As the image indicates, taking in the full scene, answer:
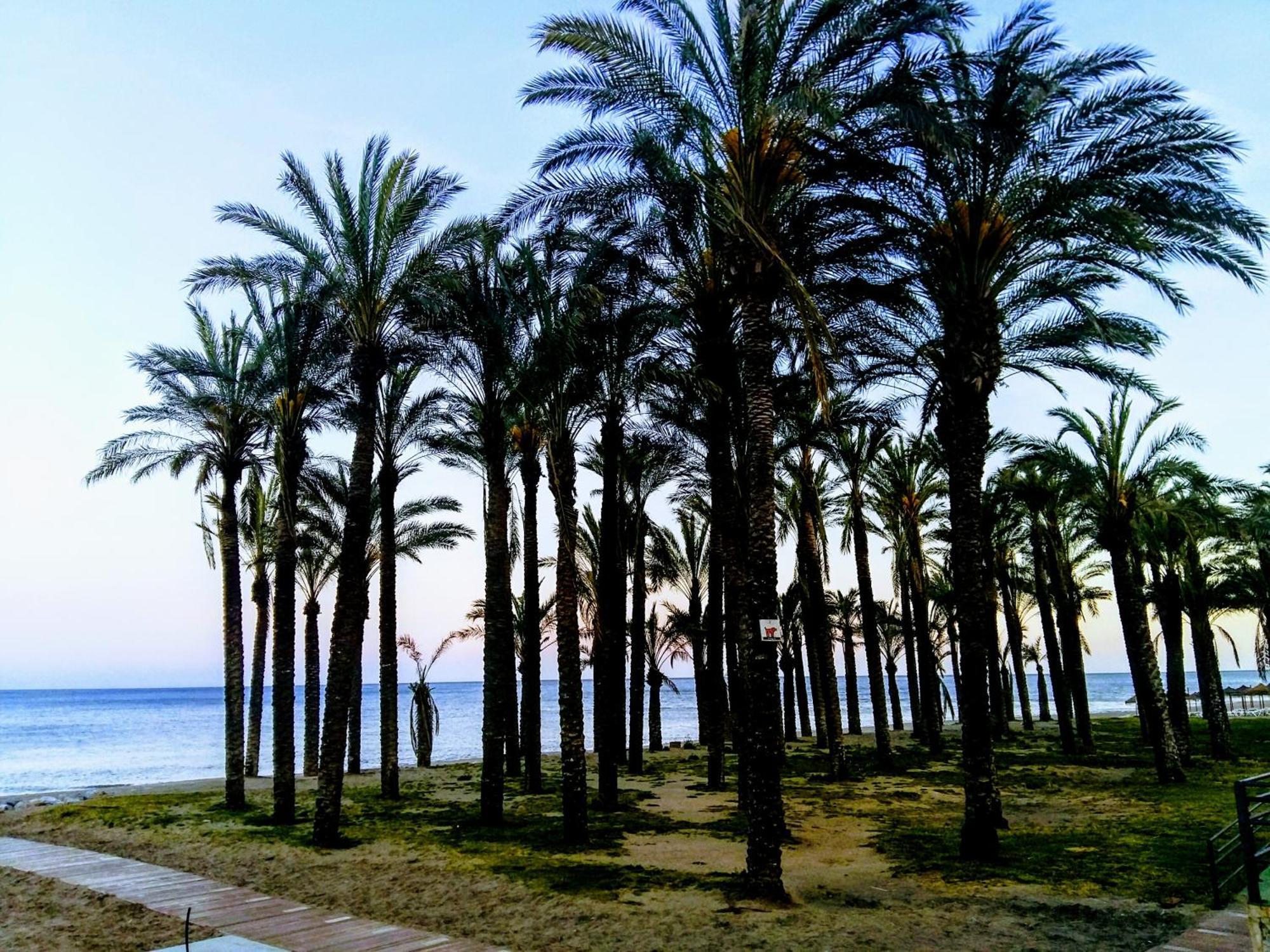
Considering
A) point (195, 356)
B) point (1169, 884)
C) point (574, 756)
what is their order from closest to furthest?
point (1169, 884) → point (574, 756) → point (195, 356)

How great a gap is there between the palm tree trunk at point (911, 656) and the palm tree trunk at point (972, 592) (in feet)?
61.5

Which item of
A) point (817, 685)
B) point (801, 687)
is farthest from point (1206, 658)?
point (801, 687)

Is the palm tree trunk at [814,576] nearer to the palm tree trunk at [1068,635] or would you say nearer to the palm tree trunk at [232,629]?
the palm tree trunk at [1068,635]

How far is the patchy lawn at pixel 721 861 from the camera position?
8.48 metres

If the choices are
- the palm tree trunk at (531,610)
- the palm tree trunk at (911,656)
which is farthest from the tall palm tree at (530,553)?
the palm tree trunk at (911,656)

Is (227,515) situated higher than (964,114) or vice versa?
(964,114)

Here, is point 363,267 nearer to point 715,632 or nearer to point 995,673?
point 715,632

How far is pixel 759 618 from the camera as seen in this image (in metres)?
10.1

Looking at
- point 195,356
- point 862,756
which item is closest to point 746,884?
point 195,356

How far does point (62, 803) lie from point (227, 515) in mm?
9386

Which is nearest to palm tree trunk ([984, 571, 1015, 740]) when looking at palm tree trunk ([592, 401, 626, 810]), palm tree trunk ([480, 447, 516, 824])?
palm tree trunk ([592, 401, 626, 810])

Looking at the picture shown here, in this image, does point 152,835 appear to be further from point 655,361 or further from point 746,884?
point 655,361

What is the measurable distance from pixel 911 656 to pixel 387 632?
85.5 feet

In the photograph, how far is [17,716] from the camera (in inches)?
4424
